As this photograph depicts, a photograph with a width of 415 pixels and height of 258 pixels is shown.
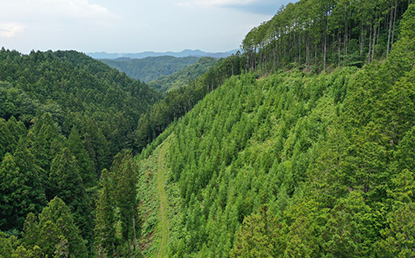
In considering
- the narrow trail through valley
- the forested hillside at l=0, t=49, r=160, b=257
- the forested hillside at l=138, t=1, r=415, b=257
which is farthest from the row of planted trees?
the forested hillside at l=0, t=49, r=160, b=257

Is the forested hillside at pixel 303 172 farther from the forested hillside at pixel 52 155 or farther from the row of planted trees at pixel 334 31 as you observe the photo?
the forested hillside at pixel 52 155

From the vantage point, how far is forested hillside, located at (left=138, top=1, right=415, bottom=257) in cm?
1661

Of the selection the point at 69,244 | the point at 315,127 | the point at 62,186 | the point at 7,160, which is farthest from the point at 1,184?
the point at 315,127

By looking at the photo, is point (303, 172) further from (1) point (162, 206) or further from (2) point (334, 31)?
(2) point (334, 31)

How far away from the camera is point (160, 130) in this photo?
344 ft

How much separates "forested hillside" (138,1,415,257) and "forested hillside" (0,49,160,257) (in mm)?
14240

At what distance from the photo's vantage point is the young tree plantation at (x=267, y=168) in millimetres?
17641

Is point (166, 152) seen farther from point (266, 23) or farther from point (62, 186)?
point (266, 23)

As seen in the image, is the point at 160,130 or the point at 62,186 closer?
the point at 62,186

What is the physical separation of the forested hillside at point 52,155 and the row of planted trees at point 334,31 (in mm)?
52809

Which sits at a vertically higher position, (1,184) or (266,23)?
(266,23)

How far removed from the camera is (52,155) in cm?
4909

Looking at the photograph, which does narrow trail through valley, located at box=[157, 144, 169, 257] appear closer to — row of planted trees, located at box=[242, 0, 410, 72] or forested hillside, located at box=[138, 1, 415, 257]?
forested hillside, located at box=[138, 1, 415, 257]

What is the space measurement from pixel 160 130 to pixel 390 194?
9453 cm
